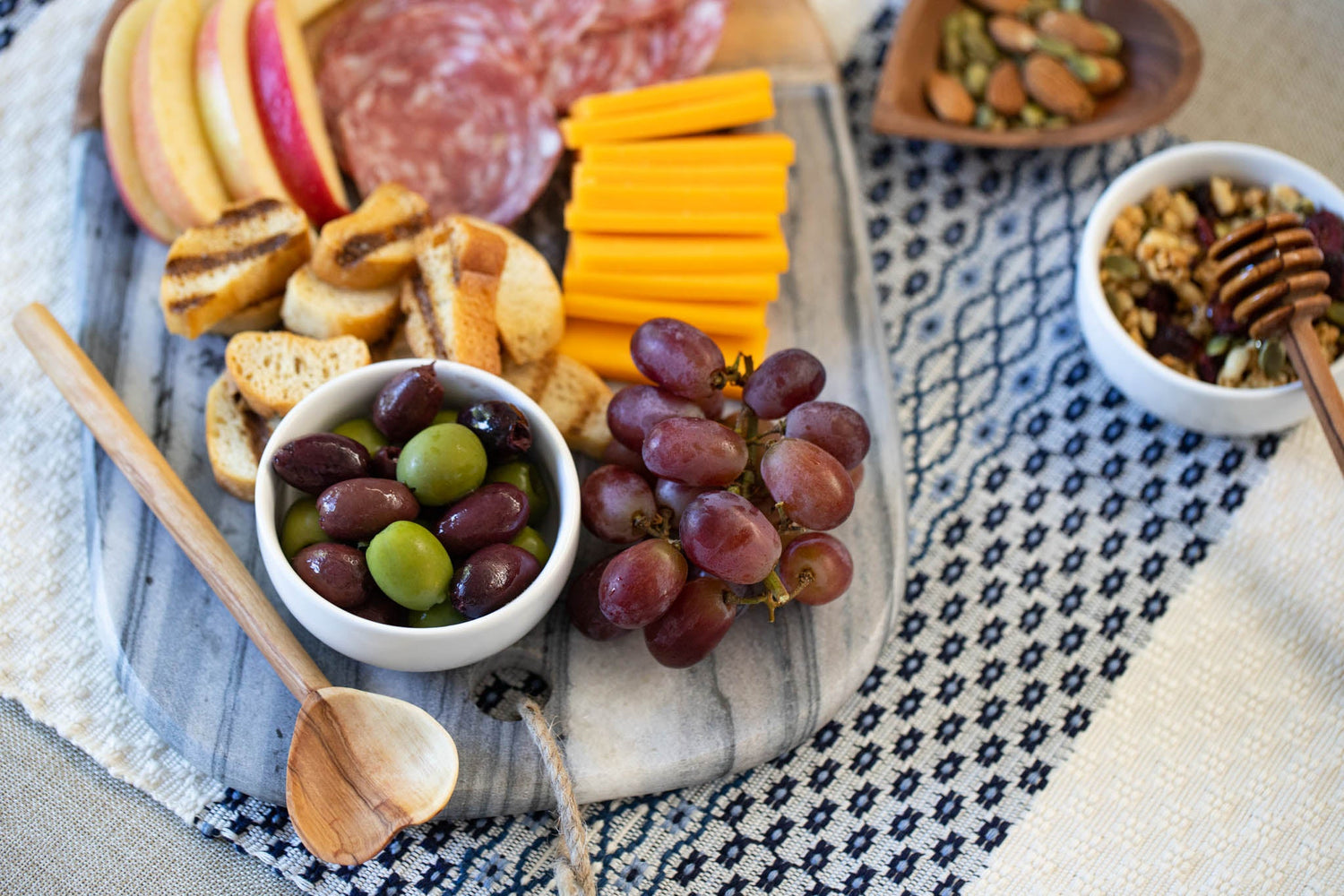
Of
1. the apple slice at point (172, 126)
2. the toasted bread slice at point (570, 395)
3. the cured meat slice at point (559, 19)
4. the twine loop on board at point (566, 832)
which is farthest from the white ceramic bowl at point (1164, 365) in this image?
the apple slice at point (172, 126)

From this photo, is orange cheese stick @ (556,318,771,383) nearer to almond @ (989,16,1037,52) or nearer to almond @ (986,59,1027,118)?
almond @ (986,59,1027,118)

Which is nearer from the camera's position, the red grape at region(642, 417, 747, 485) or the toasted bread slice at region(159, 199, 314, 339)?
the red grape at region(642, 417, 747, 485)

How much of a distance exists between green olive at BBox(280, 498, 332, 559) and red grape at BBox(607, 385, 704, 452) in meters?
0.34

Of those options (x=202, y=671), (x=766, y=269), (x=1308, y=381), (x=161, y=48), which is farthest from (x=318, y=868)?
(x=1308, y=381)

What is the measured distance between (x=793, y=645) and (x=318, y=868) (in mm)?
565

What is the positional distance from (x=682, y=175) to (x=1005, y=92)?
1.74 ft

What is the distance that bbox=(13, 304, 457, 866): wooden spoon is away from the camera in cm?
102

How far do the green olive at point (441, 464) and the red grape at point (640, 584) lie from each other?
0.56 ft

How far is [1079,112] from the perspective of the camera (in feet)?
5.06

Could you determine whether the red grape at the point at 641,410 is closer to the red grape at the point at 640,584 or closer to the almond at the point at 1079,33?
the red grape at the point at 640,584

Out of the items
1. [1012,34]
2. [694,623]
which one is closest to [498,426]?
[694,623]

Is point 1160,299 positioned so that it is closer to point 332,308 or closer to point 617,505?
point 617,505

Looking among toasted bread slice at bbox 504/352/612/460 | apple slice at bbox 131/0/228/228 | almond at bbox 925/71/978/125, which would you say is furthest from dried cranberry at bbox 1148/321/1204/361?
apple slice at bbox 131/0/228/228

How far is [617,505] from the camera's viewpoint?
3.73 feet
